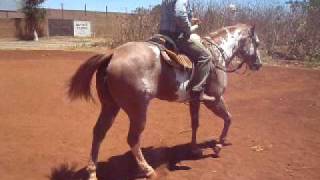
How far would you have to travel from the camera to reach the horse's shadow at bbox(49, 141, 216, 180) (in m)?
5.74

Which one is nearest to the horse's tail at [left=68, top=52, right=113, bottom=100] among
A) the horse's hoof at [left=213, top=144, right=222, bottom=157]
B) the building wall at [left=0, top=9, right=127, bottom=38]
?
the horse's hoof at [left=213, top=144, right=222, bottom=157]

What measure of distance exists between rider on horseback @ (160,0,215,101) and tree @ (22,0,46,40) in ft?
98.4

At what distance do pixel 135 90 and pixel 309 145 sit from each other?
3097 millimetres

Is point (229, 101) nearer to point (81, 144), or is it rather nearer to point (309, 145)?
point (309, 145)

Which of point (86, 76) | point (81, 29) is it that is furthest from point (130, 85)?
point (81, 29)

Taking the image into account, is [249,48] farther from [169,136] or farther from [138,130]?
[138,130]

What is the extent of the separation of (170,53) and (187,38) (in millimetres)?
419

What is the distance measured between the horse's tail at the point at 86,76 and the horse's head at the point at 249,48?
261cm

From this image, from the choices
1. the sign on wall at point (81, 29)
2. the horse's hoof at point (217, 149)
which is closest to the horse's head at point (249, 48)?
the horse's hoof at point (217, 149)

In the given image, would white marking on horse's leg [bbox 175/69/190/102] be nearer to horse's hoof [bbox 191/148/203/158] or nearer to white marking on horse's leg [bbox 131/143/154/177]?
horse's hoof [bbox 191/148/203/158]

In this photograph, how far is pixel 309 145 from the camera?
269 inches

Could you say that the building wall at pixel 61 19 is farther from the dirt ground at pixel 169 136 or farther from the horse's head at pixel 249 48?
the horse's head at pixel 249 48

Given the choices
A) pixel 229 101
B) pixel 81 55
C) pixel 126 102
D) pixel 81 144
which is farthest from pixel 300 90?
pixel 81 55

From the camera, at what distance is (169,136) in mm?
7516
